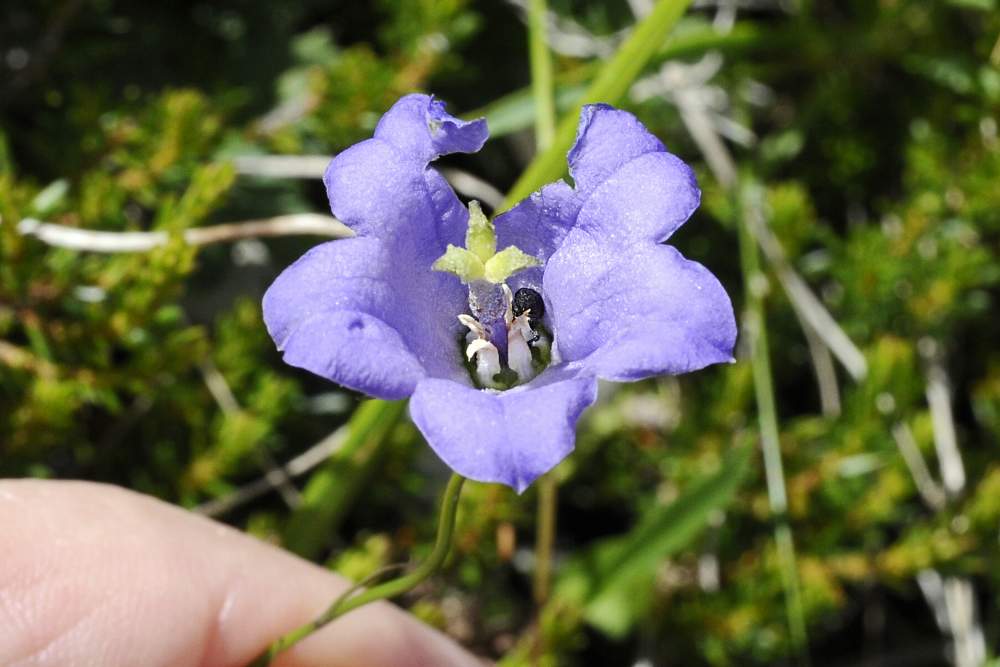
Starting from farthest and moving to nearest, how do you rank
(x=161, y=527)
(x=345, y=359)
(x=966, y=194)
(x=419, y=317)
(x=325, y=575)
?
(x=966, y=194), (x=325, y=575), (x=161, y=527), (x=419, y=317), (x=345, y=359)

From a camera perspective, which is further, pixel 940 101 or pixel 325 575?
pixel 940 101

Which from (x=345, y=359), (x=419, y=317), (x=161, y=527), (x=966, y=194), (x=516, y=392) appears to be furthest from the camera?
(x=966, y=194)

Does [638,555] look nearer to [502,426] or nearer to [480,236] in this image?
[480,236]

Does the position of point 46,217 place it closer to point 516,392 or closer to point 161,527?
point 161,527

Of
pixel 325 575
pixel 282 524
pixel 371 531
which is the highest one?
pixel 325 575

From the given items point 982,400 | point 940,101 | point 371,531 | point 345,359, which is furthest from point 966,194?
point 345,359

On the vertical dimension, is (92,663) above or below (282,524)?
above

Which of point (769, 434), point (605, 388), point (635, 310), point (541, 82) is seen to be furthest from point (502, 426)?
point (605, 388)
